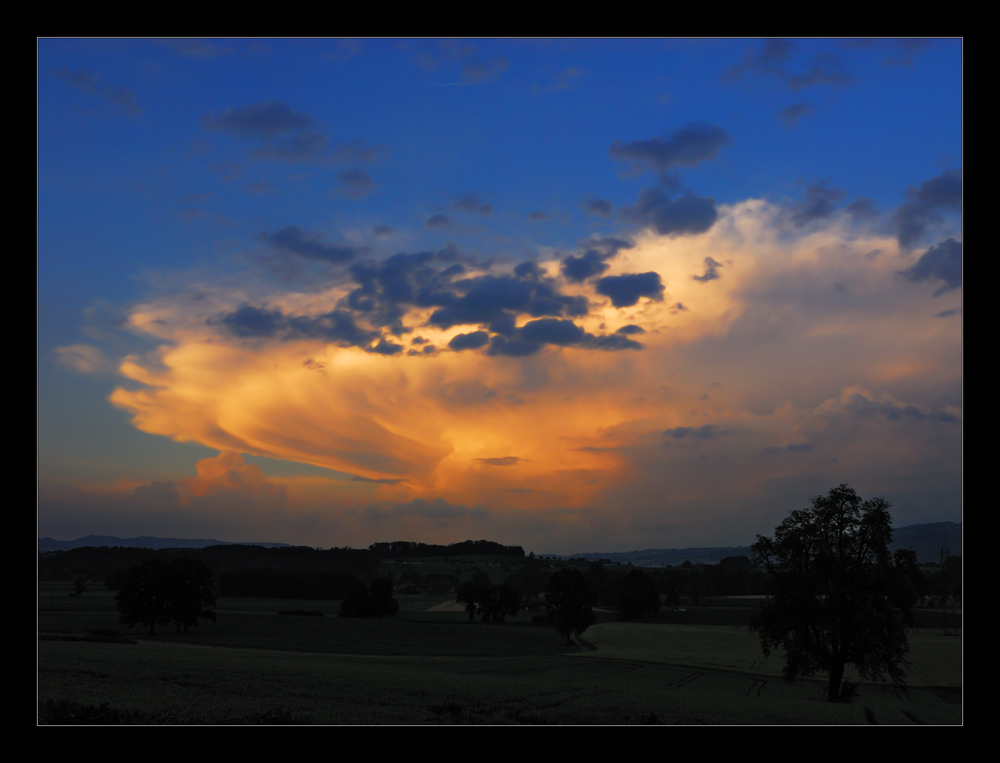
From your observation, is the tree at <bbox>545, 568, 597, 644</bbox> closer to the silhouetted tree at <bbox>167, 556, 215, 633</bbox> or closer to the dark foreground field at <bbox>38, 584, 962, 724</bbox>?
the dark foreground field at <bbox>38, 584, 962, 724</bbox>

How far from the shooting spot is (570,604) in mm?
110000

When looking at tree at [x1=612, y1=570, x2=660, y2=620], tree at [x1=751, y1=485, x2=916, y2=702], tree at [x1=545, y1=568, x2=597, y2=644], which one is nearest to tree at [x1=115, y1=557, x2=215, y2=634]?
tree at [x1=545, y1=568, x2=597, y2=644]

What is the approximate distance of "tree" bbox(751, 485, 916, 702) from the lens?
4106cm

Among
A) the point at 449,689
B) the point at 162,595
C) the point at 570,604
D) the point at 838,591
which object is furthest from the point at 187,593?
the point at 838,591

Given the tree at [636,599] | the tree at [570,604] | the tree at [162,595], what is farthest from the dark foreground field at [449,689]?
the tree at [636,599]

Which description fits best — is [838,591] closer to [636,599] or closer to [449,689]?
[449,689]

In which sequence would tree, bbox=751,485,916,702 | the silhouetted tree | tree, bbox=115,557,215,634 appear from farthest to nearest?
the silhouetted tree, tree, bbox=115,557,215,634, tree, bbox=751,485,916,702

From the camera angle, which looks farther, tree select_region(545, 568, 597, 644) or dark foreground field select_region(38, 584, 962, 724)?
tree select_region(545, 568, 597, 644)

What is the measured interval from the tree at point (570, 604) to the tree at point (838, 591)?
220ft

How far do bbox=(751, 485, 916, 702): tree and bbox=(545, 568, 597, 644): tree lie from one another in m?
66.9

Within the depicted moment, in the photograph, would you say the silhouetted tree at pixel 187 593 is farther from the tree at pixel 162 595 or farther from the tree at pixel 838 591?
the tree at pixel 838 591

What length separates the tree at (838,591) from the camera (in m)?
41.1

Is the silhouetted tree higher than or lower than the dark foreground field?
lower
